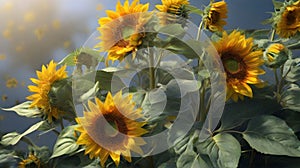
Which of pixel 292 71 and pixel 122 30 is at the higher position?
pixel 122 30

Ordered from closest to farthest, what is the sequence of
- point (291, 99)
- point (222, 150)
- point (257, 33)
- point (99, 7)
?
point (222, 150) < point (291, 99) < point (257, 33) < point (99, 7)

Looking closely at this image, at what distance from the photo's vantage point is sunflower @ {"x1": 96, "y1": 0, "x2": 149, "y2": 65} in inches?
27.4

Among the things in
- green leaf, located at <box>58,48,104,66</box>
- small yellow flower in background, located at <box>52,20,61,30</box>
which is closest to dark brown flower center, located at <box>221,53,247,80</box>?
green leaf, located at <box>58,48,104,66</box>

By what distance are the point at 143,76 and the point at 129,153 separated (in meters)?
0.20

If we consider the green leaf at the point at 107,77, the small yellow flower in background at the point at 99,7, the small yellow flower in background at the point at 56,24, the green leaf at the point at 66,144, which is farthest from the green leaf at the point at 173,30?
the small yellow flower in background at the point at 56,24

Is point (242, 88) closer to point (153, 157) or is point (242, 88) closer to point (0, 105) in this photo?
point (153, 157)

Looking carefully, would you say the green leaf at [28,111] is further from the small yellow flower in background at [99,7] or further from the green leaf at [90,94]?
the small yellow flower in background at [99,7]

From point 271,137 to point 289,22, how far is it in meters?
0.23

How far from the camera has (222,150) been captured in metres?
0.65

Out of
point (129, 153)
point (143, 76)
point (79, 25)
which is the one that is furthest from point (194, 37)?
point (79, 25)

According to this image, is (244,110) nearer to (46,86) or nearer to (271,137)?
(271,137)

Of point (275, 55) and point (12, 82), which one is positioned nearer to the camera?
point (275, 55)

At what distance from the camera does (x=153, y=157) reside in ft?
2.52

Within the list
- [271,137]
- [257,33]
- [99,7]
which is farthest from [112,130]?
[99,7]
